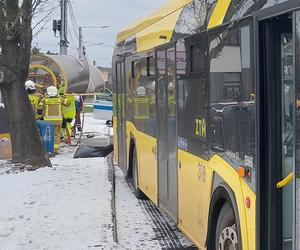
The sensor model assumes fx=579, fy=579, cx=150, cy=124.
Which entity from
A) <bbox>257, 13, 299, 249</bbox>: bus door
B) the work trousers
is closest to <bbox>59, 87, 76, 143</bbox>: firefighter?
the work trousers

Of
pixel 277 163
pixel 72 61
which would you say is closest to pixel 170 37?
pixel 277 163

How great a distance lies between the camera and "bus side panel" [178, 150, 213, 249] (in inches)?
205

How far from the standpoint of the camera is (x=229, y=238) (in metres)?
4.62

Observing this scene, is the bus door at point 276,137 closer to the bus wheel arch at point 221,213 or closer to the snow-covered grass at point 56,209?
the bus wheel arch at point 221,213

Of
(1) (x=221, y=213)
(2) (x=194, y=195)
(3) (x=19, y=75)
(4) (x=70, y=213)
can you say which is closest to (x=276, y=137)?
(1) (x=221, y=213)

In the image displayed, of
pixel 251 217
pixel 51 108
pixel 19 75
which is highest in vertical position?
pixel 19 75

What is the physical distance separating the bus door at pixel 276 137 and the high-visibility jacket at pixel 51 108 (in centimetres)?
1268

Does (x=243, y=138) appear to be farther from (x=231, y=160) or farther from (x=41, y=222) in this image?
(x=41, y=222)

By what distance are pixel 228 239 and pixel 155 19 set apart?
4.27 m

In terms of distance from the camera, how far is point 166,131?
693 centimetres

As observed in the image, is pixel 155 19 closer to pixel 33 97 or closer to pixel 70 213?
pixel 70 213

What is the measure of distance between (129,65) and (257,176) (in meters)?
6.31

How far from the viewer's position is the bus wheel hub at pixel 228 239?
4.50 metres

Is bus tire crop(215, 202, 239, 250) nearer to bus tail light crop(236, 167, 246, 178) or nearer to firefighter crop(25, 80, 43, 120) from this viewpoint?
bus tail light crop(236, 167, 246, 178)
